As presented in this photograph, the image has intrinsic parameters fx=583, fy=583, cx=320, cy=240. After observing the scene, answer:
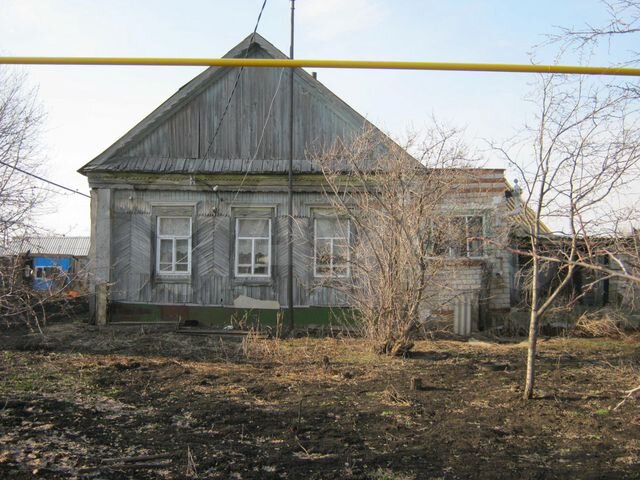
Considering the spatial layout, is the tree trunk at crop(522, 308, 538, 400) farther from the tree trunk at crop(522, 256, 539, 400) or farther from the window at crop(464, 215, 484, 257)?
the window at crop(464, 215, 484, 257)

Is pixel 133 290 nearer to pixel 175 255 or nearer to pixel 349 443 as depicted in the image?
pixel 175 255

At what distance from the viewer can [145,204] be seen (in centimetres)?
1570

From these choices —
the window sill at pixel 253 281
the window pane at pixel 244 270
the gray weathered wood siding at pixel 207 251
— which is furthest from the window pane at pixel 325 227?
the window pane at pixel 244 270

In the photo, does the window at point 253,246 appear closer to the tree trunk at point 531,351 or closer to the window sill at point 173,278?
the window sill at point 173,278

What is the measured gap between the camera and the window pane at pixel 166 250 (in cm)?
1576

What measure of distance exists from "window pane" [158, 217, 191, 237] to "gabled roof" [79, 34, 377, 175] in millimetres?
1435

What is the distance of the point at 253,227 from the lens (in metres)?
15.8

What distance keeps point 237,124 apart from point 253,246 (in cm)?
341

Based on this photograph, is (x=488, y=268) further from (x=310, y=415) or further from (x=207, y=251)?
(x=310, y=415)

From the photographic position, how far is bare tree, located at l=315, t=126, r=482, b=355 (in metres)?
9.80

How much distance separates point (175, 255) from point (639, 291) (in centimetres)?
1209

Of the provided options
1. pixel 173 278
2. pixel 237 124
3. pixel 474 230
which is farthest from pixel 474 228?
pixel 173 278

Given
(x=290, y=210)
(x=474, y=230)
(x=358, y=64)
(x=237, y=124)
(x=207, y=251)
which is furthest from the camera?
(x=237, y=124)

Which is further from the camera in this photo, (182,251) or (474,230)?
(182,251)
